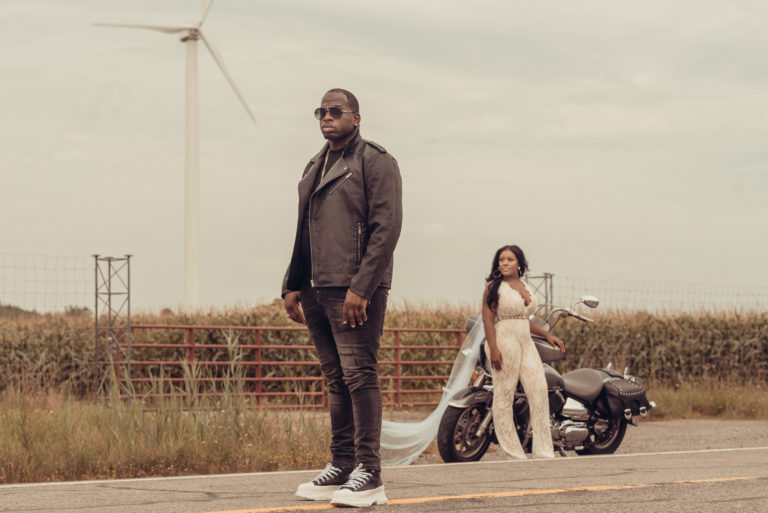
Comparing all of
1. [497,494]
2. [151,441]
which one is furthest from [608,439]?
[497,494]

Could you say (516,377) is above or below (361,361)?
below

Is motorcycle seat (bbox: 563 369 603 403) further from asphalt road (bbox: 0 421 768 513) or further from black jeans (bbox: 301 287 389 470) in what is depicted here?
black jeans (bbox: 301 287 389 470)

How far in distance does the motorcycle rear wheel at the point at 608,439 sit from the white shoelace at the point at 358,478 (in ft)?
15.3

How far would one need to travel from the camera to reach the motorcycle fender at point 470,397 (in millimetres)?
8477

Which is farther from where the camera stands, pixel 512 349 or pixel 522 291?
pixel 522 291

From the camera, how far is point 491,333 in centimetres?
879

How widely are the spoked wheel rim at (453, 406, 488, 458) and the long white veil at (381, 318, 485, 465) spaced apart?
244mm

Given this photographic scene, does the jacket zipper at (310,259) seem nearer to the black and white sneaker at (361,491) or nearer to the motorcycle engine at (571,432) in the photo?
the black and white sneaker at (361,491)

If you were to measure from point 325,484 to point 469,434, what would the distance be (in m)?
3.32

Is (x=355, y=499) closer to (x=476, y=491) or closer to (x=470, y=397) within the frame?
(x=476, y=491)

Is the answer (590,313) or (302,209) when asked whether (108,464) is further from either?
(590,313)

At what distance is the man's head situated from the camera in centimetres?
530

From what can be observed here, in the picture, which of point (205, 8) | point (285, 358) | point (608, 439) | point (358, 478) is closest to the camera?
point (358, 478)

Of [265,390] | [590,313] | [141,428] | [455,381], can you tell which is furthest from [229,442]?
[590,313]
